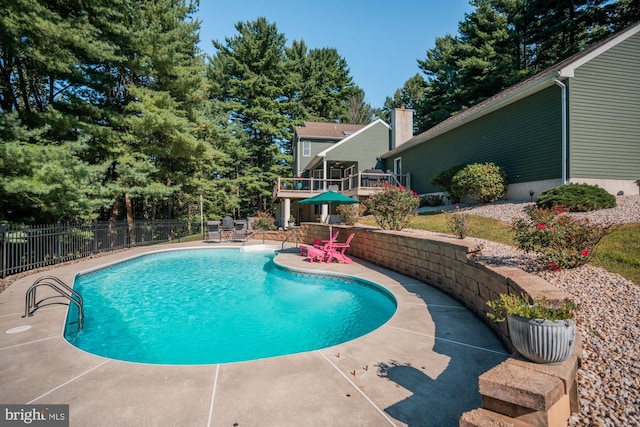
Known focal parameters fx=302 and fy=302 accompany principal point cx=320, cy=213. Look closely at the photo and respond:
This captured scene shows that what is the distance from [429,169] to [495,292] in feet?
49.8

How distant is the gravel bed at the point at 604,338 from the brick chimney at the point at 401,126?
61.2 ft

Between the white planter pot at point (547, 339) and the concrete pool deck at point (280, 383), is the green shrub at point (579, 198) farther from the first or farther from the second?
the white planter pot at point (547, 339)

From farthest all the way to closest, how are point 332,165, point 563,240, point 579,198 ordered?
point 332,165
point 579,198
point 563,240

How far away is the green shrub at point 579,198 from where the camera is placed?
8.99 m

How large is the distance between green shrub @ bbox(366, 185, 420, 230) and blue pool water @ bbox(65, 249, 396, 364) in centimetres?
266

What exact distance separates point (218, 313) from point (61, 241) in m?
8.21

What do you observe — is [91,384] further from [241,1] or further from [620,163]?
[241,1]

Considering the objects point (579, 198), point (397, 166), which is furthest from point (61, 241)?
point (397, 166)

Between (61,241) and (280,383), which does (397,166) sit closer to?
(61,241)

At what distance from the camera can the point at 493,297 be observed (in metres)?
4.59

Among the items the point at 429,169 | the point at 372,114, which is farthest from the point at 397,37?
the point at 372,114

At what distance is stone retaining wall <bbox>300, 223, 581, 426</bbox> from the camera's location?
196 centimetres

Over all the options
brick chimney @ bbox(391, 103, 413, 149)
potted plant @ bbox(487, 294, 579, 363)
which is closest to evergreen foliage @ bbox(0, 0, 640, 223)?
brick chimney @ bbox(391, 103, 413, 149)

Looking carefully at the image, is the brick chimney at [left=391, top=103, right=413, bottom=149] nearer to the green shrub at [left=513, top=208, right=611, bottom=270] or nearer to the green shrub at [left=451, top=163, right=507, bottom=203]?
the green shrub at [left=451, top=163, right=507, bottom=203]
